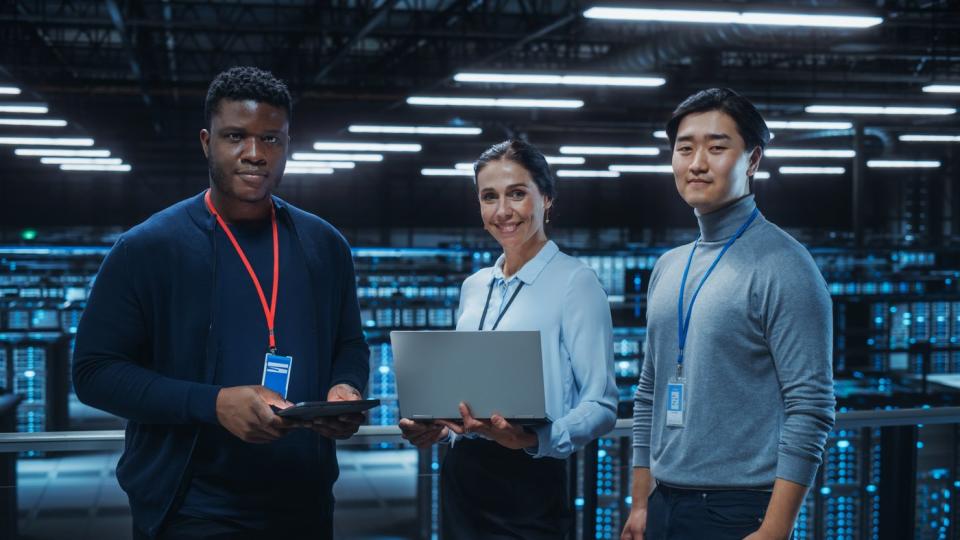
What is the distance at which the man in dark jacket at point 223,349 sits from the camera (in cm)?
159

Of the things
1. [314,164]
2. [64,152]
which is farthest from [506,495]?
[314,164]

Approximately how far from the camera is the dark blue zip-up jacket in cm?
158

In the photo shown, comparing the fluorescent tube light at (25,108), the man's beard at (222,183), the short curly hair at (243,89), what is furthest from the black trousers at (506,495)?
the fluorescent tube light at (25,108)

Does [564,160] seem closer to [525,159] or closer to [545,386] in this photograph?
[525,159]

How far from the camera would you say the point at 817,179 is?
27.4 meters

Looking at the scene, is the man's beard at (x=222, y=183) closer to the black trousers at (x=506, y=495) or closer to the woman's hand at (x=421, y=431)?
the woman's hand at (x=421, y=431)

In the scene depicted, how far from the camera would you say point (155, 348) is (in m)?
1.65

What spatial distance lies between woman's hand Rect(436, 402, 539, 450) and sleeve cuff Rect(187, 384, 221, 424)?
0.46 m

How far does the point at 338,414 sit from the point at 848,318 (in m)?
7.43

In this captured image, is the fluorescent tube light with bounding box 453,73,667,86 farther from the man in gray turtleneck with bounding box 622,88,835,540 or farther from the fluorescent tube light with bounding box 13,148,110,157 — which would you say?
the fluorescent tube light with bounding box 13,148,110,157

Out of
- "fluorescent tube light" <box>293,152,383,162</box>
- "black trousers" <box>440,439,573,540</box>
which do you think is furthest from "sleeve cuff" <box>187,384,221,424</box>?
"fluorescent tube light" <box>293,152,383,162</box>

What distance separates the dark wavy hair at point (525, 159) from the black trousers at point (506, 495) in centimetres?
60

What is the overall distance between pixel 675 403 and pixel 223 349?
85 cm

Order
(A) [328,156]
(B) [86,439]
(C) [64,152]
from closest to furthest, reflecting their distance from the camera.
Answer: (B) [86,439]
(C) [64,152]
(A) [328,156]
